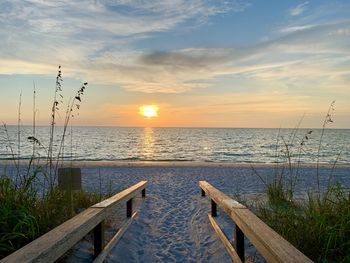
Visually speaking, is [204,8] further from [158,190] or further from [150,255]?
[150,255]

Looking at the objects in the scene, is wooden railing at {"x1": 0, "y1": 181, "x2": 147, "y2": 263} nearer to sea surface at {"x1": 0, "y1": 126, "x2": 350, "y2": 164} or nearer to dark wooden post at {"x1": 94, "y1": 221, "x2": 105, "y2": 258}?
dark wooden post at {"x1": 94, "y1": 221, "x2": 105, "y2": 258}

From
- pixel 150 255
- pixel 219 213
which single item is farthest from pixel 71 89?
pixel 219 213

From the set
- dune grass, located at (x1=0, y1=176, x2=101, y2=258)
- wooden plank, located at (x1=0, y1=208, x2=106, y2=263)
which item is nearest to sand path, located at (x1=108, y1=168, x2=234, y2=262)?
dune grass, located at (x1=0, y1=176, x2=101, y2=258)

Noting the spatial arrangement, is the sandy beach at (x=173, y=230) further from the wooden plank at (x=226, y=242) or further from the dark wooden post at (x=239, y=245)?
the dark wooden post at (x=239, y=245)

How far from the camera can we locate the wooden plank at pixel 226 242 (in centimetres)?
348

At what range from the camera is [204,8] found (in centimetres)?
895

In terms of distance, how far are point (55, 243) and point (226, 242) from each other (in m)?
2.41

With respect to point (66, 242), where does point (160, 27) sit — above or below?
above

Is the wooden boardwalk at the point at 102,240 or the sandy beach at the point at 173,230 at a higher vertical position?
the wooden boardwalk at the point at 102,240

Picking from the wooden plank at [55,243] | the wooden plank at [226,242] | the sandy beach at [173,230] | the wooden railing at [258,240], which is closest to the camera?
the wooden plank at [55,243]

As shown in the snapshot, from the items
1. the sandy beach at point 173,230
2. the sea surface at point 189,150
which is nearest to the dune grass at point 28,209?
the sandy beach at point 173,230

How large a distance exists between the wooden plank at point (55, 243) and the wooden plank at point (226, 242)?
1605mm

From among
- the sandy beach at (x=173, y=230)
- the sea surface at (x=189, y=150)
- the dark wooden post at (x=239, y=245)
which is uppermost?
the dark wooden post at (x=239, y=245)

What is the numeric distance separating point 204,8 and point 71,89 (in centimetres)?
573
